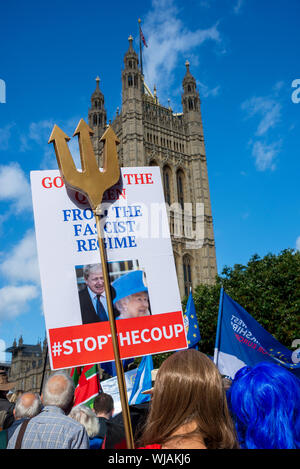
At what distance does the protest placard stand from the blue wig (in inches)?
36.7

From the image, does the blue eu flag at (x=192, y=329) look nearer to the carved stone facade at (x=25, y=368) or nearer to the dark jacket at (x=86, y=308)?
the dark jacket at (x=86, y=308)

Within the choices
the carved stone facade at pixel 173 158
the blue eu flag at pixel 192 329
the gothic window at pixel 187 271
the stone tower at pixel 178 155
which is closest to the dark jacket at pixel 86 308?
the blue eu flag at pixel 192 329

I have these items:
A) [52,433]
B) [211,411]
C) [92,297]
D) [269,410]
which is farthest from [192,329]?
[211,411]

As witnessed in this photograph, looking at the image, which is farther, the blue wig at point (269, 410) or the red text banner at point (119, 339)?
the red text banner at point (119, 339)

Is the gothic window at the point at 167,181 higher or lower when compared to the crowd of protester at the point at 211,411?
higher

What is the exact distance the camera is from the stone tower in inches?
1474

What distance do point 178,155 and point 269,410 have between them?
4026cm

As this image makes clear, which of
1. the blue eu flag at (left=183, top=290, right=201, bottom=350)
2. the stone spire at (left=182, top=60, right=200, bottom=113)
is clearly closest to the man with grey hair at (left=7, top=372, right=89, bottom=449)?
the blue eu flag at (left=183, top=290, right=201, bottom=350)

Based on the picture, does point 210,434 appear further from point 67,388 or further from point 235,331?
point 235,331

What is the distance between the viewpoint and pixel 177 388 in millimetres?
1551

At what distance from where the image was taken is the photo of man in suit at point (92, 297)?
102 inches

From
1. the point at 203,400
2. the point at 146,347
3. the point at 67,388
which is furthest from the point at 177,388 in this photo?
the point at 67,388

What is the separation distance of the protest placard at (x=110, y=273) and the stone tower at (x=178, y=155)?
3303 centimetres
